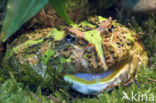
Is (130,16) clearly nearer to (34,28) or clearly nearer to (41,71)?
(34,28)

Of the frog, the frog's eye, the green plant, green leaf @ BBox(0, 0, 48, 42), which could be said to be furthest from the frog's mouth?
green leaf @ BBox(0, 0, 48, 42)

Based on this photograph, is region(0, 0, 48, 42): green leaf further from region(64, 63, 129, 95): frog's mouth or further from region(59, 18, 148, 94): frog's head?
region(64, 63, 129, 95): frog's mouth

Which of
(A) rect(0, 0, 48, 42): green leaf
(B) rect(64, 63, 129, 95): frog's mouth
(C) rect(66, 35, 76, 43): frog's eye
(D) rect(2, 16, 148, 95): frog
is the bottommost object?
(B) rect(64, 63, 129, 95): frog's mouth

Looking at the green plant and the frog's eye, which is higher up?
the green plant

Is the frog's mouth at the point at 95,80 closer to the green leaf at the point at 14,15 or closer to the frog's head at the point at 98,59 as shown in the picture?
the frog's head at the point at 98,59

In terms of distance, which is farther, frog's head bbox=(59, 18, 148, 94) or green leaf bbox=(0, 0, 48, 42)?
green leaf bbox=(0, 0, 48, 42)

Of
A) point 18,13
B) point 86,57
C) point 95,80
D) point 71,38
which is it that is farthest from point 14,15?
point 95,80

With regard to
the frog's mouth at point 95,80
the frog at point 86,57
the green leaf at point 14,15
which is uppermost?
the green leaf at point 14,15

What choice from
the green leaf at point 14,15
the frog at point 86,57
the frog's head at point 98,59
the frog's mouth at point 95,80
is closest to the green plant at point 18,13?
the green leaf at point 14,15
